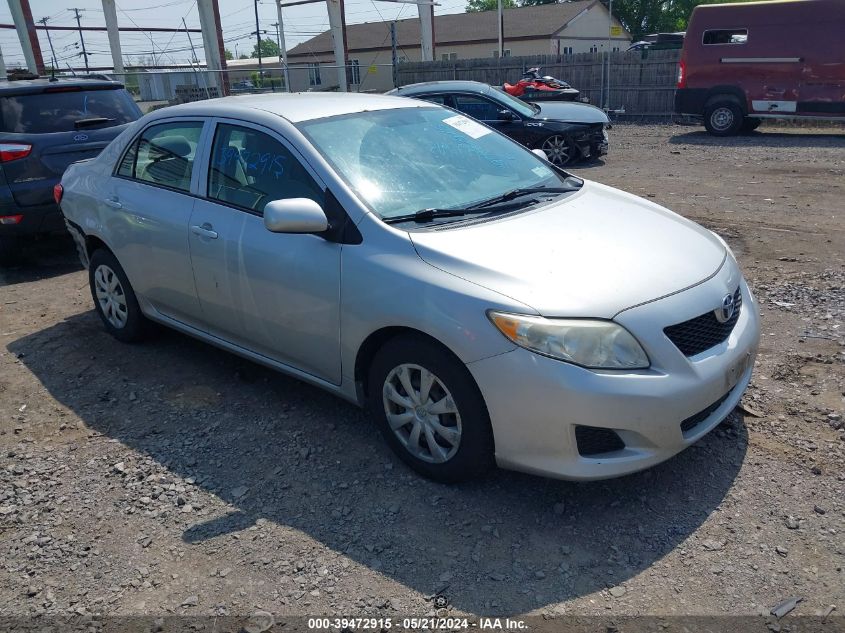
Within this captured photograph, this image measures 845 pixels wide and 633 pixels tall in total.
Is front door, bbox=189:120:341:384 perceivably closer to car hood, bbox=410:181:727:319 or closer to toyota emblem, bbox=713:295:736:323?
car hood, bbox=410:181:727:319

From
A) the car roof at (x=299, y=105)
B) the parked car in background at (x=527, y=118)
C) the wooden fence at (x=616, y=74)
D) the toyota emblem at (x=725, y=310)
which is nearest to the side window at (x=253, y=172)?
the car roof at (x=299, y=105)

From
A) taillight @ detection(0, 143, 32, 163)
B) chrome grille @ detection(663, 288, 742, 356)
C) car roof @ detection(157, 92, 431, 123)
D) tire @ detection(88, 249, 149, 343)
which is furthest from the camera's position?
taillight @ detection(0, 143, 32, 163)

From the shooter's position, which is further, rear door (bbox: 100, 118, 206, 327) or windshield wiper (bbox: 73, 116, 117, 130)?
windshield wiper (bbox: 73, 116, 117, 130)

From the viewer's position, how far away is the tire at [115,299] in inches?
204

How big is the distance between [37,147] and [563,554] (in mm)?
6623

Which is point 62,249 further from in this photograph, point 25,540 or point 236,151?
point 25,540

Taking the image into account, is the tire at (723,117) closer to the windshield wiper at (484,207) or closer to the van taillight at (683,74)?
the van taillight at (683,74)

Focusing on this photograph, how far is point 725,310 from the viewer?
334 centimetres

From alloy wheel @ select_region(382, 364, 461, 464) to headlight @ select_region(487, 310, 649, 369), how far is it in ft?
1.59

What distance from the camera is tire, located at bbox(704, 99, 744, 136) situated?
15664 millimetres

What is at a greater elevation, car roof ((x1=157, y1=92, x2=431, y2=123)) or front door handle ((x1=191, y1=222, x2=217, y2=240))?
car roof ((x1=157, y1=92, x2=431, y2=123))

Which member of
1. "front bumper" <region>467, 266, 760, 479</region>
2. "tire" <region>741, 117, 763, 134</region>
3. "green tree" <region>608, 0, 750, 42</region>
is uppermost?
"green tree" <region>608, 0, 750, 42</region>

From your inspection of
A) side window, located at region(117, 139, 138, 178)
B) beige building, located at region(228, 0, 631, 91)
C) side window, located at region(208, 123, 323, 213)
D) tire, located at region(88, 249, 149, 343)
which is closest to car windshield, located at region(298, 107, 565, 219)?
side window, located at region(208, 123, 323, 213)

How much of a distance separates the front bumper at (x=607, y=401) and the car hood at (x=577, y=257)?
151 mm
